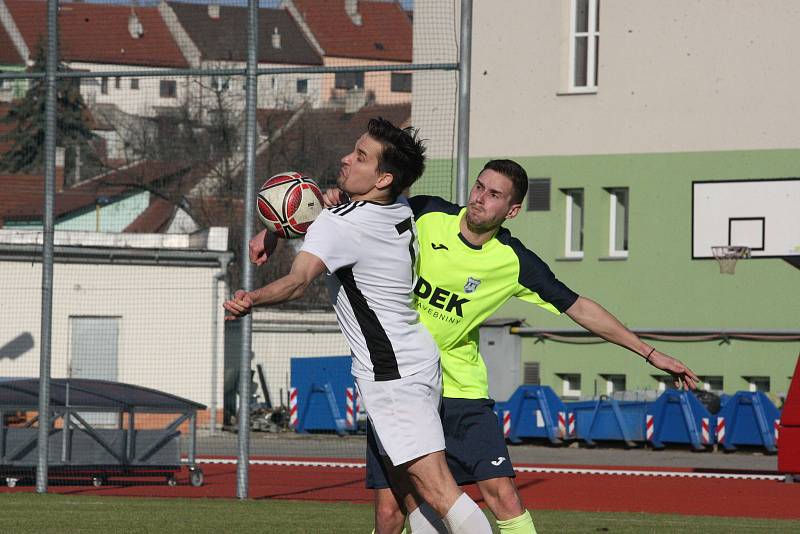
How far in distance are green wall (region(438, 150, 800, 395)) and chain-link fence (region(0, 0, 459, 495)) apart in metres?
4.46

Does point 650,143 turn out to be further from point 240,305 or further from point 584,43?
point 240,305

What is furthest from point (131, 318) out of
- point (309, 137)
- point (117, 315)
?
point (309, 137)

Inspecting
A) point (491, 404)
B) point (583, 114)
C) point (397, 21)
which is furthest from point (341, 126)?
point (491, 404)

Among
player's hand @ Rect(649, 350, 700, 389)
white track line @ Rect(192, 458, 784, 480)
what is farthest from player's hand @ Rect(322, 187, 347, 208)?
white track line @ Rect(192, 458, 784, 480)

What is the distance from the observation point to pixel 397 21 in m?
19.2

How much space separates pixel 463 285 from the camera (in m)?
6.48

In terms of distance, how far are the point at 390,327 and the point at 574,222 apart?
2547 cm

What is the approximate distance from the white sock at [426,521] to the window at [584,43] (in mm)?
24891

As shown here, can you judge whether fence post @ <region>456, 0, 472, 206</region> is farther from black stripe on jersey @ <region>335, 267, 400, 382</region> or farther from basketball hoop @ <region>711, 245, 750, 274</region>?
basketball hoop @ <region>711, 245, 750, 274</region>

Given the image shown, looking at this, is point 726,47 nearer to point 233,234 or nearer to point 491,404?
point 233,234

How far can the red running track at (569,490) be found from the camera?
1383 cm

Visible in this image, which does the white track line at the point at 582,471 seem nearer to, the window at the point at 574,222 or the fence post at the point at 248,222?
the fence post at the point at 248,222

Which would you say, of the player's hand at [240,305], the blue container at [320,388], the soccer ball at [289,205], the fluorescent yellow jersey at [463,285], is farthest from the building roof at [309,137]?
the player's hand at [240,305]

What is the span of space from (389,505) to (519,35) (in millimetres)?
25225
